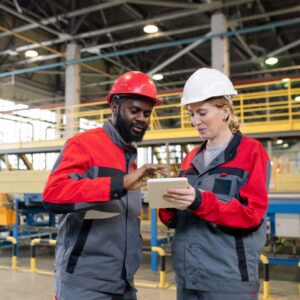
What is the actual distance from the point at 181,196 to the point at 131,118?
0.58 metres

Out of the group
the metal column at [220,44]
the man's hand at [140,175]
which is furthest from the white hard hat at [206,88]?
the metal column at [220,44]

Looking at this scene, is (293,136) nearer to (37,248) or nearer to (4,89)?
(37,248)

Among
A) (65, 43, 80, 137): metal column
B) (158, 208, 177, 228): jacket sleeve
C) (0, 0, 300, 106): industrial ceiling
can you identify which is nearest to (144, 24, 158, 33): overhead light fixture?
(0, 0, 300, 106): industrial ceiling

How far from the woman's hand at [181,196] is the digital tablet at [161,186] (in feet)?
0.07

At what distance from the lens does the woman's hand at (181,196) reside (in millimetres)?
1713

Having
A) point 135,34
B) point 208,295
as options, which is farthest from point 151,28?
point 208,295

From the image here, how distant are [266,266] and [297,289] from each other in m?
1.13

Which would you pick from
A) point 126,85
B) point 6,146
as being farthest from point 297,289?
point 6,146

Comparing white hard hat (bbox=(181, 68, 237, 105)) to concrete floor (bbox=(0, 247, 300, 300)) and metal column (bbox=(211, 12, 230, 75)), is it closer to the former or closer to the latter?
concrete floor (bbox=(0, 247, 300, 300))

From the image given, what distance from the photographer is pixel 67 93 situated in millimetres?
15195

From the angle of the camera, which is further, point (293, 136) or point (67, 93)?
point (67, 93)

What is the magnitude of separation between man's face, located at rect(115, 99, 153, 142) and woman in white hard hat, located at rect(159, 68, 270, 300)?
25 centimetres

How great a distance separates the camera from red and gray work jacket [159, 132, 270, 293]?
5.88ft

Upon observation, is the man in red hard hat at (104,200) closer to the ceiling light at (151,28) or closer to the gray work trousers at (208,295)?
the gray work trousers at (208,295)
